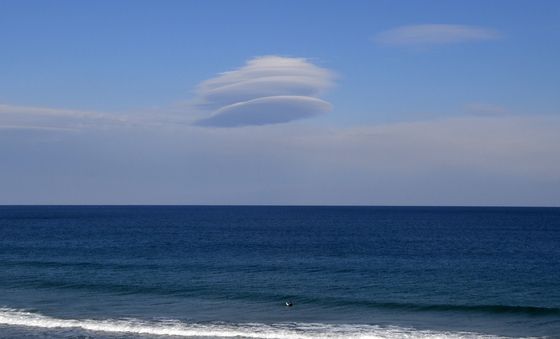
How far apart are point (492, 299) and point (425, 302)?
433 cm

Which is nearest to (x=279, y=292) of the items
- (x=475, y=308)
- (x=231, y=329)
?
(x=231, y=329)

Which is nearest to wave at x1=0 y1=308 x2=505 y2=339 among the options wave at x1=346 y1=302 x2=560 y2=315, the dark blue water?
the dark blue water

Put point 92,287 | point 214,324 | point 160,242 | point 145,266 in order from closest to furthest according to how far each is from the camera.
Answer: point 214,324 → point 92,287 → point 145,266 → point 160,242

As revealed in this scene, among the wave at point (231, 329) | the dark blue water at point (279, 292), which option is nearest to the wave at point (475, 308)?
the dark blue water at point (279, 292)

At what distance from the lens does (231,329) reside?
30.7 m

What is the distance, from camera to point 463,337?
2923 centimetres

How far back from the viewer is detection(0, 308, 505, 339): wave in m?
29.6

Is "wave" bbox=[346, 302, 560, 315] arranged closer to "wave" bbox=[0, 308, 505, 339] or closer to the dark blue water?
the dark blue water

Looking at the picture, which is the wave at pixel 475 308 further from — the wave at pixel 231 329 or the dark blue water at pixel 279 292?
the wave at pixel 231 329

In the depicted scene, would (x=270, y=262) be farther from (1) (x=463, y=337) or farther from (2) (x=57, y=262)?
(1) (x=463, y=337)

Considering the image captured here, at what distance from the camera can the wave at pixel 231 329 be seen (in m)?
29.6

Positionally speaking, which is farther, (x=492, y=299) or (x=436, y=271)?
(x=436, y=271)

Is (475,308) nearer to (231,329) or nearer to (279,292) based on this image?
(279,292)

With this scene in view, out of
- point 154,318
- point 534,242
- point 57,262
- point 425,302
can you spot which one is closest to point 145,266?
point 57,262
